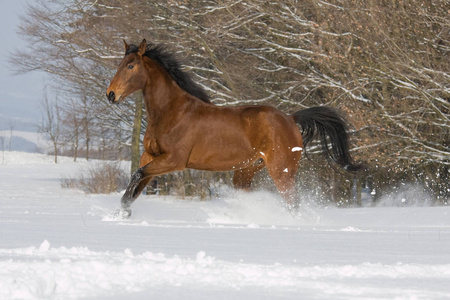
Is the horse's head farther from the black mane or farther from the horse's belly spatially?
the horse's belly

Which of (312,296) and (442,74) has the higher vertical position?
(442,74)

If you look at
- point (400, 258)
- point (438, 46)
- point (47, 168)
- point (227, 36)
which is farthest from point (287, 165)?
point (47, 168)

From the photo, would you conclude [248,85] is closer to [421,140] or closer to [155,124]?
→ [421,140]

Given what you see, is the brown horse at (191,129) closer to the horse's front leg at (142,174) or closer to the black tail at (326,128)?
the horse's front leg at (142,174)

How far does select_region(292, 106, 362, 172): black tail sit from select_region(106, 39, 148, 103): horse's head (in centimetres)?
230

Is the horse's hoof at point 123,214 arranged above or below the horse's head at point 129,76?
below

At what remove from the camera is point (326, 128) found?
9930 millimetres

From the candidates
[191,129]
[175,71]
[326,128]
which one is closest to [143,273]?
[191,129]

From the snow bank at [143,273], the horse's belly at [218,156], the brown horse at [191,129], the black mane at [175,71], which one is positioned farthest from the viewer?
the black mane at [175,71]

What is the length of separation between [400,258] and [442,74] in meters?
8.67

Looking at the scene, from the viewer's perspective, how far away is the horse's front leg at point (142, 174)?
8516 mm

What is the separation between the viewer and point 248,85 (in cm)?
1622

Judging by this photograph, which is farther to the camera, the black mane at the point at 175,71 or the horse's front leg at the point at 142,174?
the black mane at the point at 175,71

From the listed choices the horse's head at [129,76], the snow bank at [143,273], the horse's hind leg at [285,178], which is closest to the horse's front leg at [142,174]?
the horse's head at [129,76]
